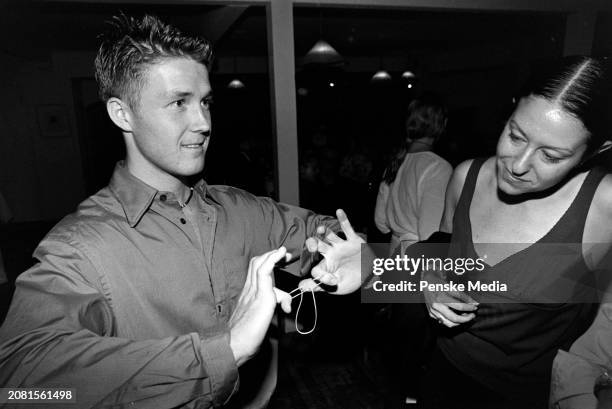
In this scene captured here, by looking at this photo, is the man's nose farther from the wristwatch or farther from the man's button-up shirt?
the wristwatch

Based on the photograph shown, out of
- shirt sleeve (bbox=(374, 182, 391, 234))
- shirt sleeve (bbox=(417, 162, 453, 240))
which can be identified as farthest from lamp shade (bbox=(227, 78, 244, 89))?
shirt sleeve (bbox=(417, 162, 453, 240))

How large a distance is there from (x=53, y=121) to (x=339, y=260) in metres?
9.49

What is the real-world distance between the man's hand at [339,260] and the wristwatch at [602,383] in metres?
0.75

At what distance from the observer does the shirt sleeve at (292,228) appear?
147 cm

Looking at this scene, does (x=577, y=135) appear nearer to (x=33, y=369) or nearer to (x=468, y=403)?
(x=468, y=403)

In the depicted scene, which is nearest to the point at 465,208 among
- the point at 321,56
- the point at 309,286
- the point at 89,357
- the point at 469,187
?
the point at 469,187

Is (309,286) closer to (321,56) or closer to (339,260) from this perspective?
(339,260)

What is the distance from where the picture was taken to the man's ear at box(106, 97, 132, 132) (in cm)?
120

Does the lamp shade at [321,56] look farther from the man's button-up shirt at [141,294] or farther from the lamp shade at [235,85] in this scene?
the lamp shade at [235,85]

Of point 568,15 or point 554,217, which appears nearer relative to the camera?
point 554,217

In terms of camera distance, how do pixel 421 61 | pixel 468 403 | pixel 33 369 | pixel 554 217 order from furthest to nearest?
pixel 421 61 < pixel 468 403 < pixel 554 217 < pixel 33 369

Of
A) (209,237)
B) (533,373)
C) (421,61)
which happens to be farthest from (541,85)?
(421,61)

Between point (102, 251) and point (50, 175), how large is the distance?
364 inches

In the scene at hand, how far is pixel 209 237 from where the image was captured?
4.25ft
